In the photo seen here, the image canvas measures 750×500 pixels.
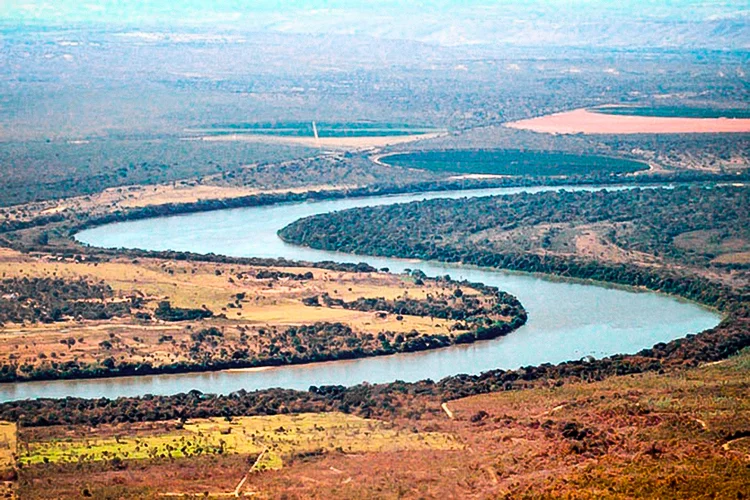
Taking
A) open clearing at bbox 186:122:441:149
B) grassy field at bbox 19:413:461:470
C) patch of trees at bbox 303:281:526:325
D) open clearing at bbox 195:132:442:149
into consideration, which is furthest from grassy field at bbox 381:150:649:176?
grassy field at bbox 19:413:461:470

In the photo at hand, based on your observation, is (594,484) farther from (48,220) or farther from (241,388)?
(48,220)

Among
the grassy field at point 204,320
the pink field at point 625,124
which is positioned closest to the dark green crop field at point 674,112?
the pink field at point 625,124

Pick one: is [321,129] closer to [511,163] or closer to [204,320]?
[511,163]

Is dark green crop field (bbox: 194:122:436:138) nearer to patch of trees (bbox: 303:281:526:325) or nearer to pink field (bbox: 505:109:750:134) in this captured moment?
pink field (bbox: 505:109:750:134)

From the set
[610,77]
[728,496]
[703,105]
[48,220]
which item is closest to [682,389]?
[728,496]

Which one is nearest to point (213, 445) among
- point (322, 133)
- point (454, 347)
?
point (454, 347)
